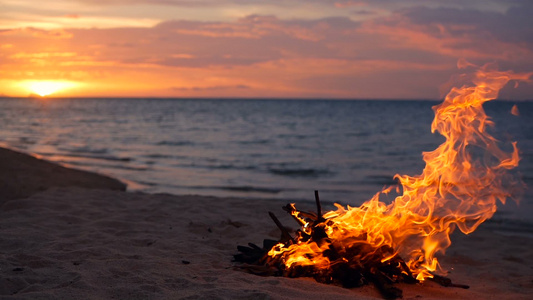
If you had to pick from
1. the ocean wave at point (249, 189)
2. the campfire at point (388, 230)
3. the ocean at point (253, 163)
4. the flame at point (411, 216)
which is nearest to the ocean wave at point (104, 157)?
the ocean at point (253, 163)

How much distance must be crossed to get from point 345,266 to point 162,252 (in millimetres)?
2426

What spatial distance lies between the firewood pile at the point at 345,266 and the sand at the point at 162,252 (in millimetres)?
136

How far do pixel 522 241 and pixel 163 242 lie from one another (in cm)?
614

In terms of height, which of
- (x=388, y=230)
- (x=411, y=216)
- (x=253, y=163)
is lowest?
(x=253, y=163)

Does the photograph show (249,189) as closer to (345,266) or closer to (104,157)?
(345,266)

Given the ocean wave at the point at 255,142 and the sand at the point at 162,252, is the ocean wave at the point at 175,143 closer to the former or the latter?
the ocean wave at the point at 255,142

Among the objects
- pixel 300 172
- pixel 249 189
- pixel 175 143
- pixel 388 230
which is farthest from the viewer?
pixel 175 143

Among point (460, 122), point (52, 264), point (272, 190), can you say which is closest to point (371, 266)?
point (460, 122)

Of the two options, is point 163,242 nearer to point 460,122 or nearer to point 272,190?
point 460,122

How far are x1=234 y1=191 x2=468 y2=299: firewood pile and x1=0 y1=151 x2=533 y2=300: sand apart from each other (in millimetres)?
136

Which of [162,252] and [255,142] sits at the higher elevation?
[162,252]

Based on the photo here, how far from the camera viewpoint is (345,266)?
5504 millimetres

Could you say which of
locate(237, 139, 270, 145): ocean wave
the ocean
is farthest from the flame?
locate(237, 139, 270, 145): ocean wave

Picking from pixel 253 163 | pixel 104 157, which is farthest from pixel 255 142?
pixel 104 157
